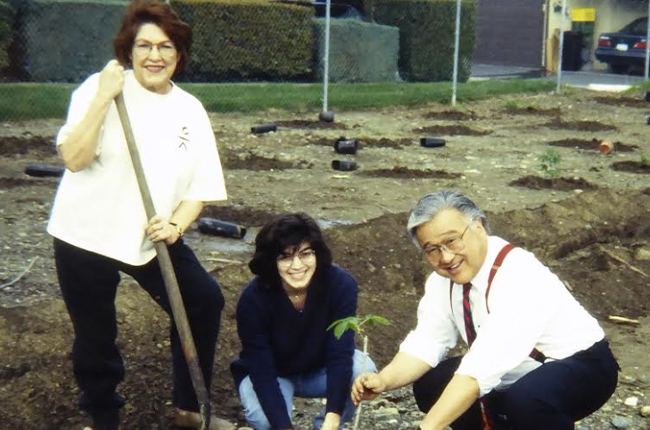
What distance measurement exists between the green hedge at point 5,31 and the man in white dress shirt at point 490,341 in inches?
457

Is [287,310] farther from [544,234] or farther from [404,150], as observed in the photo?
[404,150]

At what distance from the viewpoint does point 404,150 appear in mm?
13234

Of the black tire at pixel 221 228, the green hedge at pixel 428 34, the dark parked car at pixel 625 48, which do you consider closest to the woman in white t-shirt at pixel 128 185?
the black tire at pixel 221 228

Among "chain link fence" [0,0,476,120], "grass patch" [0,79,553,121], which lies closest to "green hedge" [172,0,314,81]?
"chain link fence" [0,0,476,120]

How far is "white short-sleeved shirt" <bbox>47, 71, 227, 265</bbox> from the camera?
4480mm

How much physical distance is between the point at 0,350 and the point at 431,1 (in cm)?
1668

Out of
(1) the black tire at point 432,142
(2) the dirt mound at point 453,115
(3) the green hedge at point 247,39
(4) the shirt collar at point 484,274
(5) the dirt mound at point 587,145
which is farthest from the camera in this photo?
(3) the green hedge at point 247,39

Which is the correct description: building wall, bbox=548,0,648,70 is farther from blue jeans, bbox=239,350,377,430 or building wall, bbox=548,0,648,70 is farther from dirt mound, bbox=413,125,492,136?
blue jeans, bbox=239,350,377,430

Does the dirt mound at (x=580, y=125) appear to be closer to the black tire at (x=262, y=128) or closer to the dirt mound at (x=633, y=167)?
the dirt mound at (x=633, y=167)

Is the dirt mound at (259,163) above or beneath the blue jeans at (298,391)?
beneath

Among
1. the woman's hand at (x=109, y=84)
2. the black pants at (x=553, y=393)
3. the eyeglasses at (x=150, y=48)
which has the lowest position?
the black pants at (x=553, y=393)

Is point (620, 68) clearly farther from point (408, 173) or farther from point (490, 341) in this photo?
point (490, 341)

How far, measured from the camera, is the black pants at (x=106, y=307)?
4566mm

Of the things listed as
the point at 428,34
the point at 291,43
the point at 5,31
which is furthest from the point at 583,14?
the point at 5,31
